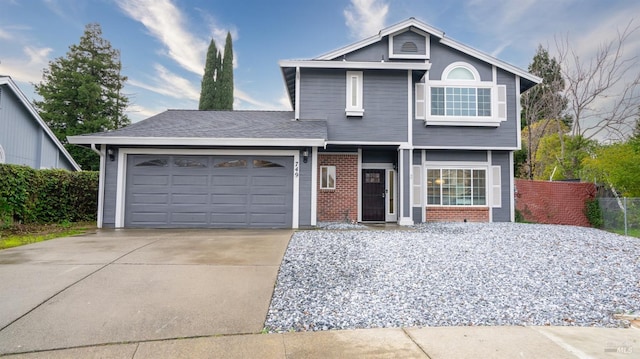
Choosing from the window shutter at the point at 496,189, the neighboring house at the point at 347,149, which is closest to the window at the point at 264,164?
the neighboring house at the point at 347,149

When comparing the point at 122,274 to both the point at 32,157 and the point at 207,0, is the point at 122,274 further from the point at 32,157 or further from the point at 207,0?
the point at 32,157

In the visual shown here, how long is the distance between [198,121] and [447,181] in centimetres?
908

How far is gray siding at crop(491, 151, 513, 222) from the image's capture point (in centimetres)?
1166

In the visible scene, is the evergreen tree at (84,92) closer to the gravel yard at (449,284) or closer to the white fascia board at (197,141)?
the white fascia board at (197,141)

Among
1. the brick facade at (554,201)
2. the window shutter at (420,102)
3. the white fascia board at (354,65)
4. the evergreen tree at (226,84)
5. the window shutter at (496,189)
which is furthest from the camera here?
the evergreen tree at (226,84)

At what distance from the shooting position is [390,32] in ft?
36.8

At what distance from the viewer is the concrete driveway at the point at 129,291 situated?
3025 mm

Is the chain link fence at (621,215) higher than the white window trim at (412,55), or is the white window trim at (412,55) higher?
the white window trim at (412,55)

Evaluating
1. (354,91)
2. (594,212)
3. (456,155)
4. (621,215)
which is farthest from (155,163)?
(594,212)

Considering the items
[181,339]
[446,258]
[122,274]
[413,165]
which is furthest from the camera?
[413,165]

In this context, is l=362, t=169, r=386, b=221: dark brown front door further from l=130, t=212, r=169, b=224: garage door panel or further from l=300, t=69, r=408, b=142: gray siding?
→ l=130, t=212, r=169, b=224: garage door panel

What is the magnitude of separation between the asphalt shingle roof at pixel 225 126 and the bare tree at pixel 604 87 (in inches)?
665

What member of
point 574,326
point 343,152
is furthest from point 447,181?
point 574,326

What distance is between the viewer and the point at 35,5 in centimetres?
1218
